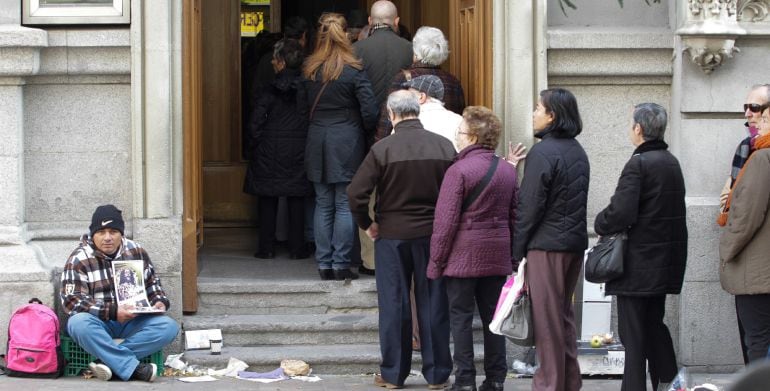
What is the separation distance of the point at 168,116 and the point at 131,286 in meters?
1.14

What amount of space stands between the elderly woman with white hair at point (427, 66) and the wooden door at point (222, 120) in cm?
336

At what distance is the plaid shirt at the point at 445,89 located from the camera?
27.0 ft

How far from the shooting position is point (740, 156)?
7648mm

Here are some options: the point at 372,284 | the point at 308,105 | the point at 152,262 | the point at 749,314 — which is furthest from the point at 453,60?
the point at 749,314

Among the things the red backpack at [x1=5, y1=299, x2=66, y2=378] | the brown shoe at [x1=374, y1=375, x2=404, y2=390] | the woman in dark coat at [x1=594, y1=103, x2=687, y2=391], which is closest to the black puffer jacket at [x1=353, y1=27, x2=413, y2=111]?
the brown shoe at [x1=374, y1=375, x2=404, y2=390]

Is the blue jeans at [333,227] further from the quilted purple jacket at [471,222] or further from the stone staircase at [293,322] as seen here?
the quilted purple jacket at [471,222]

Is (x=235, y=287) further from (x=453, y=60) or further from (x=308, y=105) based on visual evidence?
(x=453, y=60)

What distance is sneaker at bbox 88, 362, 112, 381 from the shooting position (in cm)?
743

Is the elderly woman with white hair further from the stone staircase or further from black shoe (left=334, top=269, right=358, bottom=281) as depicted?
the stone staircase

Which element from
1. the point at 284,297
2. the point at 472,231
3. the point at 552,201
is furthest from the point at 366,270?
the point at 552,201

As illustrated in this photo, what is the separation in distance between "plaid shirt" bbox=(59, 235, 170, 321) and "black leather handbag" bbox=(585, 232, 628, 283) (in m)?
2.79

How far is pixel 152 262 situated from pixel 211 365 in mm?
753

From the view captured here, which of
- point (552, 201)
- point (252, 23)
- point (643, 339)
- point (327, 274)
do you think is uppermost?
point (252, 23)

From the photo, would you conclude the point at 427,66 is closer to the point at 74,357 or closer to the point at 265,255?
the point at 265,255
